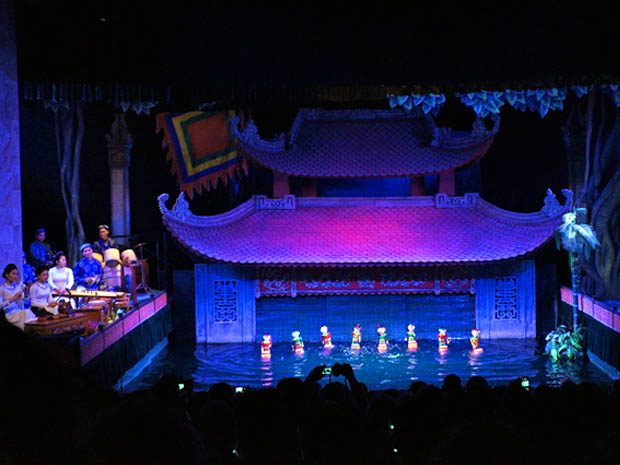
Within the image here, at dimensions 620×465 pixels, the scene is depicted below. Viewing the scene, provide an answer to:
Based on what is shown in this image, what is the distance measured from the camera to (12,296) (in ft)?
23.8

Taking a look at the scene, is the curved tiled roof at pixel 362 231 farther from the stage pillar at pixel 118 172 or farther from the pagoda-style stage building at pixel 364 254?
the stage pillar at pixel 118 172

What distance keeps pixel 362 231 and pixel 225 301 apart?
3.29 meters

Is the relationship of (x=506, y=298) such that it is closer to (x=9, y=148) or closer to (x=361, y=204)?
(x=361, y=204)

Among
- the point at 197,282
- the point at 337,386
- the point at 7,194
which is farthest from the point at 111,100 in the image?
the point at 197,282

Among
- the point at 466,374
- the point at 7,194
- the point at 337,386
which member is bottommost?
the point at 466,374

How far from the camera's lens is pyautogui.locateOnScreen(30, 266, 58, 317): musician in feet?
28.9

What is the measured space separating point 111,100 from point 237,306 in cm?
676

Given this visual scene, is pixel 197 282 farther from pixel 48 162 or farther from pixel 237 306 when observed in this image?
pixel 48 162

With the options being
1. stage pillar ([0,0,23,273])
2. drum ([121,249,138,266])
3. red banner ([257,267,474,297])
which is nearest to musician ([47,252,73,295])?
drum ([121,249,138,266])

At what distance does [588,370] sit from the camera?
10.3 metres

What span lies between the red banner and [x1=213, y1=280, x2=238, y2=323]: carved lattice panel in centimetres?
59

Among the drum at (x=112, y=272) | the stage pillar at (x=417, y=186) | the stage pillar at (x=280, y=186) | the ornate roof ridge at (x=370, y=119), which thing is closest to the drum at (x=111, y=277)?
the drum at (x=112, y=272)

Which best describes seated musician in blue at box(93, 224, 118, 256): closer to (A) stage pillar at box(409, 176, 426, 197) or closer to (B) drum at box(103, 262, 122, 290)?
(B) drum at box(103, 262, 122, 290)

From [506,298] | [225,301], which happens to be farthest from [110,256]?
[506,298]
